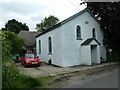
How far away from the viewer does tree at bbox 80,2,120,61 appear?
46.7ft

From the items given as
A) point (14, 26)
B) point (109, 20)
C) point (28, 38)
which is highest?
point (14, 26)

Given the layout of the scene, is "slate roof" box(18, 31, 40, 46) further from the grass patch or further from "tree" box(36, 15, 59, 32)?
"tree" box(36, 15, 59, 32)

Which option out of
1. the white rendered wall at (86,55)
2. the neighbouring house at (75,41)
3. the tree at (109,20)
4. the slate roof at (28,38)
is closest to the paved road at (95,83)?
the neighbouring house at (75,41)

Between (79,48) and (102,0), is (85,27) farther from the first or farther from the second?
(102,0)

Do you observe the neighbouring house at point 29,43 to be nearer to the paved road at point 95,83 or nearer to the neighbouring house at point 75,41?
the neighbouring house at point 75,41

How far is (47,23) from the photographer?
176 ft

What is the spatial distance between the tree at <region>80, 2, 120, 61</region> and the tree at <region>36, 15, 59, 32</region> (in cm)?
3794

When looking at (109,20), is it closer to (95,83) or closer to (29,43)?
(95,83)

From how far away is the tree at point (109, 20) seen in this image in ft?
46.7

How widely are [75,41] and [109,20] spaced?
5099mm

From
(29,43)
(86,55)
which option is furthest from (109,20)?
(29,43)

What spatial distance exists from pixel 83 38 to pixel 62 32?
126 inches

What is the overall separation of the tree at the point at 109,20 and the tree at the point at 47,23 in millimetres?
37944

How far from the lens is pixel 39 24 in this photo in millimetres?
55375
